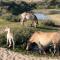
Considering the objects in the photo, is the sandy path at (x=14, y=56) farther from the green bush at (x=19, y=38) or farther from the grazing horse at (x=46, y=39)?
the green bush at (x=19, y=38)

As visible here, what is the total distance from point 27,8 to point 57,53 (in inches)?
1231

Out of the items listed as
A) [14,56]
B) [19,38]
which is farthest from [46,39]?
[19,38]

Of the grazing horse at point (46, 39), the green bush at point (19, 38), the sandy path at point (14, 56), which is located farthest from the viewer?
the green bush at point (19, 38)

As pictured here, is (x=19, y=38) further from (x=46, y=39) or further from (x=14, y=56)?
(x=14, y=56)

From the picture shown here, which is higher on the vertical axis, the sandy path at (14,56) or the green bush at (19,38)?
the green bush at (19,38)

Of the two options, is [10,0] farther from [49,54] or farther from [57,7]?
[49,54]

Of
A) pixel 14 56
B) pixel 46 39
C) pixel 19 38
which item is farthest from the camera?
pixel 19 38

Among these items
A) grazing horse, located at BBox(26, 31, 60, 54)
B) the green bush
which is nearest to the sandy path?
grazing horse, located at BBox(26, 31, 60, 54)

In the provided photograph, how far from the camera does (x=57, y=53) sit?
21469 millimetres

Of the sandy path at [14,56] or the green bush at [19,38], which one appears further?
the green bush at [19,38]

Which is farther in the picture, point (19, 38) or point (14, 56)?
point (19, 38)

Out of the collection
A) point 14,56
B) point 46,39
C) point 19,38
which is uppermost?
point 46,39

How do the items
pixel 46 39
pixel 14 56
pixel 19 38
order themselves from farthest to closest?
pixel 19 38
pixel 46 39
pixel 14 56

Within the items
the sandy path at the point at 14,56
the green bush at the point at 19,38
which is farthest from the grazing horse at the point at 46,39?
the green bush at the point at 19,38
